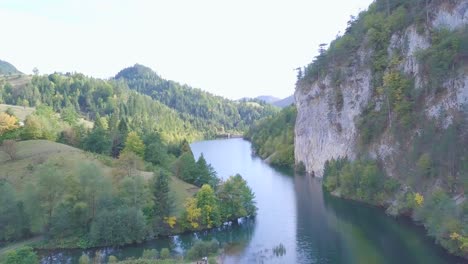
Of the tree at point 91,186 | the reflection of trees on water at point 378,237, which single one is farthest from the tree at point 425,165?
the tree at point 91,186

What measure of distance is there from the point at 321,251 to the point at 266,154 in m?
78.9

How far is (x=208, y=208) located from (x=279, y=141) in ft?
230

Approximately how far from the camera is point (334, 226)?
167 ft

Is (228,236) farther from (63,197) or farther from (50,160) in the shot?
(50,160)

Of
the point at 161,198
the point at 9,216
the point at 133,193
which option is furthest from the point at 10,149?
the point at 161,198

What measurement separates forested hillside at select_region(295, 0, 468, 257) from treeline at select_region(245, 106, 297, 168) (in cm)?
2013

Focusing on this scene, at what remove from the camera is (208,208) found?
4984cm

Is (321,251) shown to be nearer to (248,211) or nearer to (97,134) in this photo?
(248,211)

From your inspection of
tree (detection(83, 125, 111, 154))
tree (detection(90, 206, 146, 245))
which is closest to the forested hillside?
tree (detection(90, 206, 146, 245))

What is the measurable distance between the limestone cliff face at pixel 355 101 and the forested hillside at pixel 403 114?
160 millimetres

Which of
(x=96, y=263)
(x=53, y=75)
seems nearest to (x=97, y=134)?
(x=96, y=263)

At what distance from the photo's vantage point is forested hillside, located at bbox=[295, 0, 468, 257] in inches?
1877

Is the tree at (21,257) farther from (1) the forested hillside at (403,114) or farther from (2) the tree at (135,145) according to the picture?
(2) the tree at (135,145)

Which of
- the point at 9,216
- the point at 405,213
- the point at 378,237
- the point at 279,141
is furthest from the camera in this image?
the point at 279,141
